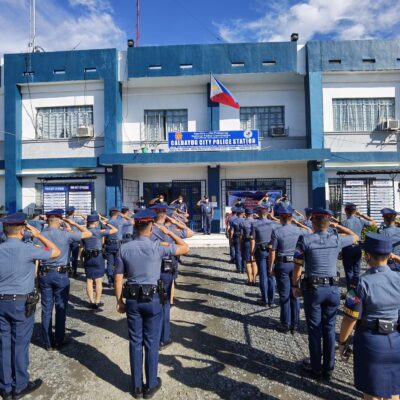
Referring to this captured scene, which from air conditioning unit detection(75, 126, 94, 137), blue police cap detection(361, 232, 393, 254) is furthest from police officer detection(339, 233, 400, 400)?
air conditioning unit detection(75, 126, 94, 137)

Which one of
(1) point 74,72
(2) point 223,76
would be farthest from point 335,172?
(1) point 74,72

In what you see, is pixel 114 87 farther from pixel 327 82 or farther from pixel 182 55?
pixel 327 82

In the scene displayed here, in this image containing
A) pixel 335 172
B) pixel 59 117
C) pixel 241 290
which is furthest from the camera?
pixel 59 117

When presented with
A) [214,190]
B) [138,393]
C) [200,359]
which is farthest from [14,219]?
[214,190]

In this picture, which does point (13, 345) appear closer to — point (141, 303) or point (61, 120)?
point (141, 303)

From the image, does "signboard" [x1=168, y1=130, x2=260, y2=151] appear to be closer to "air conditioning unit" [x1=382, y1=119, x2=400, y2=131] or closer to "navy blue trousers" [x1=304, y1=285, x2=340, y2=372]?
"air conditioning unit" [x1=382, y1=119, x2=400, y2=131]

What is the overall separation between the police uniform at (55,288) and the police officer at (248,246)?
422 cm

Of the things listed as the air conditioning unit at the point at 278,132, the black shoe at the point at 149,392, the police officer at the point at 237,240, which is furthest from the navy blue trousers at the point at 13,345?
the air conditioning unit at the point at 278,132

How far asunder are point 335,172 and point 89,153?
37.9 ft

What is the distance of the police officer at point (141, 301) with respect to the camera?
137 inches

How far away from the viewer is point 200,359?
4.31 metres

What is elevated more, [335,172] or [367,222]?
[335,172]

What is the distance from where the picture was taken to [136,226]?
11.8 feet

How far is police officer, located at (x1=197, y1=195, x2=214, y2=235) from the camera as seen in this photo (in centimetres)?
1461
